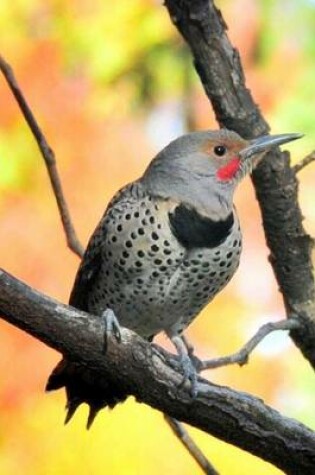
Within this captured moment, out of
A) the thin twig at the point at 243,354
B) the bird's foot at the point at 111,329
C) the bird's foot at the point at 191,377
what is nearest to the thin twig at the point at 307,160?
the thin twig at the point at 243,354

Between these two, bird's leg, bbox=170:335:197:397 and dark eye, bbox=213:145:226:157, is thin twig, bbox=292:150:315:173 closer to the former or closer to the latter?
dark eye, bbox=213:145:226:157

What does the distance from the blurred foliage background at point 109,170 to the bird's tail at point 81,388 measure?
162 cm

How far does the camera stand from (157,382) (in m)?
2.07

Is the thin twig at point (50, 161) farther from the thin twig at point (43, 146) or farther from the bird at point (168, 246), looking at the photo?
the bird at point (168, 246)

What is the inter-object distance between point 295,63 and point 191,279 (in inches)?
104

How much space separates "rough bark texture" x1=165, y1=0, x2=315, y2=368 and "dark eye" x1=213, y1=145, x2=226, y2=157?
0.05m

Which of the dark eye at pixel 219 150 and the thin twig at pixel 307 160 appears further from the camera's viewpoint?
the dark eye at pixel 219 150

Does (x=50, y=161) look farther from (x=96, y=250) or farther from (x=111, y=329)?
(x=111, y=329)

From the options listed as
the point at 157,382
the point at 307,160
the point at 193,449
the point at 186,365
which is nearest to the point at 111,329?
the point at 157,382

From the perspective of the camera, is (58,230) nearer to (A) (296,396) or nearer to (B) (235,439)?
(A) (296,396)

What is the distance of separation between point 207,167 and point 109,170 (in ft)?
5.48

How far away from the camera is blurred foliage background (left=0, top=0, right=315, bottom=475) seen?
4266 millimetres

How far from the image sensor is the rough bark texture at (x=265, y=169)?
264cm

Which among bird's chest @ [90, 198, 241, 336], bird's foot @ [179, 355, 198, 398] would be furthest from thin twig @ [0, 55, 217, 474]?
bird's foot @ [179, 355, 198, 398]
